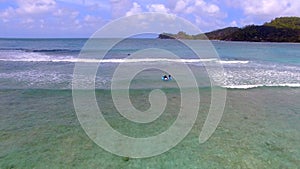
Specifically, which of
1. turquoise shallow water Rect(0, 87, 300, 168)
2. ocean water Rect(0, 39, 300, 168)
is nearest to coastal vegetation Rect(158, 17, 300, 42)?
ocean water Rect(0, 39, 300, 168)

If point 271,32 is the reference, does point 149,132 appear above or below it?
below

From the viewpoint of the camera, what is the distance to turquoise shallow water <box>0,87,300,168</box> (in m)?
6.57

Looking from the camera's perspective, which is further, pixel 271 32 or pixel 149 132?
pixel 271 32

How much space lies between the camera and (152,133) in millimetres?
8539

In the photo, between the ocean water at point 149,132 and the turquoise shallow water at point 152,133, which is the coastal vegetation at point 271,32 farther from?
the turquoise shallow water at point 152,133

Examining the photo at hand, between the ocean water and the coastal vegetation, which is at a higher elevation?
the coastal vegetation

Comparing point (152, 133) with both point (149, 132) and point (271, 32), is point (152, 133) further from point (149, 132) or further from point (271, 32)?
point (271, 32)

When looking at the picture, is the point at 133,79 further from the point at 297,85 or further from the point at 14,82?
the point at 297,85

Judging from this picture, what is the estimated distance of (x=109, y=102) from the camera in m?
12.3

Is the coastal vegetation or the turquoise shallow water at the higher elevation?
the coastal vegetation

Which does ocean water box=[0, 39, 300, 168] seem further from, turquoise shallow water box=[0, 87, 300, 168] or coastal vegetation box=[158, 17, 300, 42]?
coastal vegetation box=[158, 17, 300, 42]

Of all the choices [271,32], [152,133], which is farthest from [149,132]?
[271,32]

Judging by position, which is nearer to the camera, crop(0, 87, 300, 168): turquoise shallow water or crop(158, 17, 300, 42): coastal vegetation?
crop(0, 87, 300, 168): turquoise shallow water

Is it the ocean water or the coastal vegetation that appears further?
the coastal vegetation
